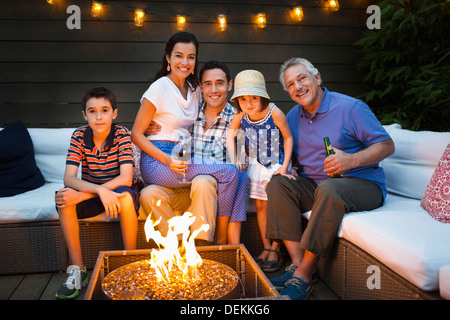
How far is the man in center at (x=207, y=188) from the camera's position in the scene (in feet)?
6.55

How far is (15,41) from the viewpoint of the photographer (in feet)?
10.7

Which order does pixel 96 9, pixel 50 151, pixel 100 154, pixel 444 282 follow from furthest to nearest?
pixel 96 9, pixel 50 151, pixel 100 154, pixel 444 282

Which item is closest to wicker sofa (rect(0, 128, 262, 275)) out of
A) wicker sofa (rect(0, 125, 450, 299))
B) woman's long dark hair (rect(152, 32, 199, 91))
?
wicker sofa (rect(0, 125, 450, 299))

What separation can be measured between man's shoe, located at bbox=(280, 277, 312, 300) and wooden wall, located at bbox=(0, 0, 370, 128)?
2158mm

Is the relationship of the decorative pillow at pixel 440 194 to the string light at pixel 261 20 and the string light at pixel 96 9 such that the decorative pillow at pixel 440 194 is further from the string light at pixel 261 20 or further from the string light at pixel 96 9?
the string light at pixel 96 9

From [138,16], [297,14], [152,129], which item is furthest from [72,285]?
[297,14]

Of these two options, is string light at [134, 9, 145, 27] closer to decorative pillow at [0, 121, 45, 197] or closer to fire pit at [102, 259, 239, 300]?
decorative pillow at [0, 121, 45, 197]

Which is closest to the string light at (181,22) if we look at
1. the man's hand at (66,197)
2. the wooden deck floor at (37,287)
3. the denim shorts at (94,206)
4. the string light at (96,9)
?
the string light at (96,9)

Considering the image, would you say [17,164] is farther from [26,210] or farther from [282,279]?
[282,279]

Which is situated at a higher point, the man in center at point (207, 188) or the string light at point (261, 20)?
the string light at point (261, 20)

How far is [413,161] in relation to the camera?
2.22 metres

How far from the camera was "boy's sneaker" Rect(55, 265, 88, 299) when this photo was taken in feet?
5.92

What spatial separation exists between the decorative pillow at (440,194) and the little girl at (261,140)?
2.48 ft

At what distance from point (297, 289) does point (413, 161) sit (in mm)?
1092
